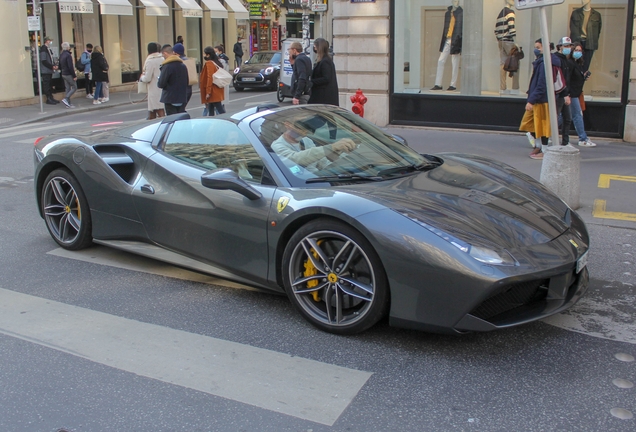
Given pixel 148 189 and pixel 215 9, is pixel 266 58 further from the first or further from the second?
pixel 148 189

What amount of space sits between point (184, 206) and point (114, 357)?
1.30 meters

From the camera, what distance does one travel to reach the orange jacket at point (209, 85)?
1216 cm

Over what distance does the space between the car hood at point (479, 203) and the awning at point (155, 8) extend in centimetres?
2336

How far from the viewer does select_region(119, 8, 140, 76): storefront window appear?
26703 millimetres

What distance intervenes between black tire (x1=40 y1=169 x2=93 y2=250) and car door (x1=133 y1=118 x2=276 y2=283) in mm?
785

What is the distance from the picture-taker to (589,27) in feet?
41.7

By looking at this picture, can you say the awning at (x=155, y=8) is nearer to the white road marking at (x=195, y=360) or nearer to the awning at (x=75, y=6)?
the awning at (x=75, y=6)

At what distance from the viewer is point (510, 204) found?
4.33m

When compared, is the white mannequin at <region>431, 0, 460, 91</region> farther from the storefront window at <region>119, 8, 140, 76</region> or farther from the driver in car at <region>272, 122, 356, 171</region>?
the storefront window at <region>119, 8, 140, 76</region>

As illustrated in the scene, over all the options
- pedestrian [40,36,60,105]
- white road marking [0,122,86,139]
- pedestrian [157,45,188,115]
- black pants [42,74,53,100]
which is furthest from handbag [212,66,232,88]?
black pants [42,74,53,100]

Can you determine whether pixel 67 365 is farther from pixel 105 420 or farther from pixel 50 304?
pixel 50 304

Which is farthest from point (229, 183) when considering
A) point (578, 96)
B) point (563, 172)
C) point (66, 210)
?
point (578, 96)

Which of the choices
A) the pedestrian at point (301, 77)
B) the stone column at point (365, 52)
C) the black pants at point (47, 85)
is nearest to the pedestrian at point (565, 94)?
the pedestrian at point (301, 77)

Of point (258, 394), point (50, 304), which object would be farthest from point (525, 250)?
point (50, 304)
